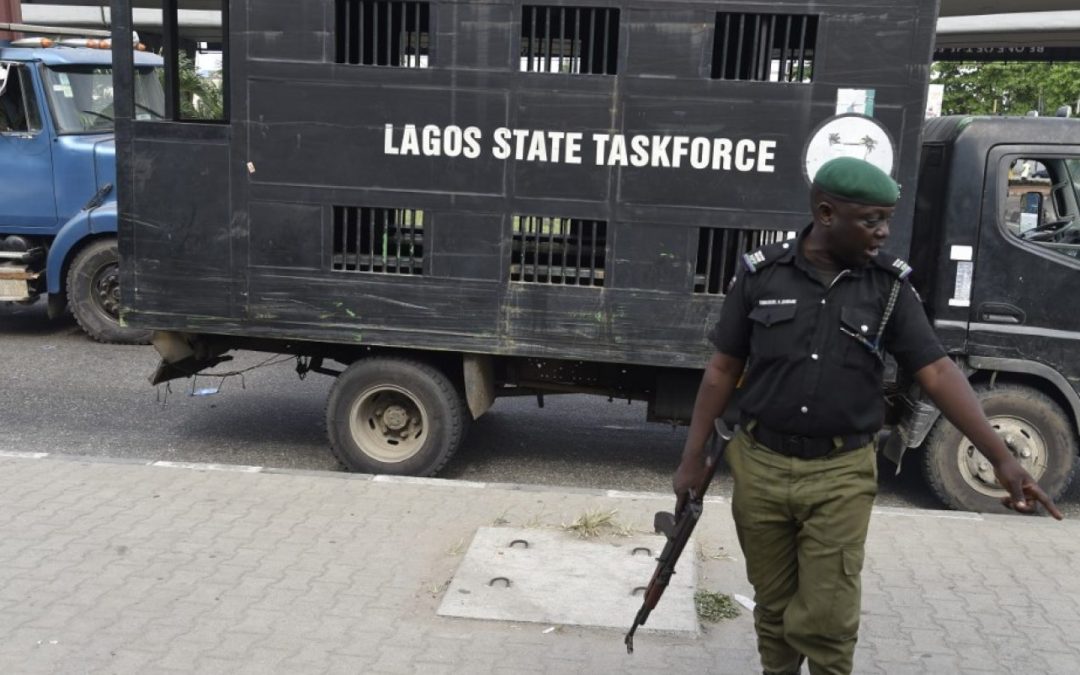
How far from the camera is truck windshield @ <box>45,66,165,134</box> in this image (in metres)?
9.80

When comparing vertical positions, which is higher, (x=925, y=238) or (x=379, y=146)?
(x=379, y=146)

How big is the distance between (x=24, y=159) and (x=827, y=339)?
8810 mm

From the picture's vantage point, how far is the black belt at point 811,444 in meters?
3.22

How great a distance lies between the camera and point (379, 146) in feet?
18.9

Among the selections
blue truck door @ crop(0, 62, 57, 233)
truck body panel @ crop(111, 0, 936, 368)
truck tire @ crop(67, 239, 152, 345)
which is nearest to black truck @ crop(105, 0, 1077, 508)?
truck body panel @ crop(111, 0, 936, 368)

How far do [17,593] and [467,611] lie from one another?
1819 millimetres

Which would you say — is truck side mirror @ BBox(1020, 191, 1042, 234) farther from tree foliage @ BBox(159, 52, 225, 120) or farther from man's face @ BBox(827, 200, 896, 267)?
tree foliage @ BBox(159, 52, 225, 120)

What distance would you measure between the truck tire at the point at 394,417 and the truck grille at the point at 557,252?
84cm

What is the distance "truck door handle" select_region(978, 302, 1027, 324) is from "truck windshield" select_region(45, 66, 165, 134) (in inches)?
279

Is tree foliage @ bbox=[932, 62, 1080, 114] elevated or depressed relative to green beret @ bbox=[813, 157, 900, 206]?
elevated

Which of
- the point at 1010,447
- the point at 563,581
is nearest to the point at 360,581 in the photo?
the point at 563,581

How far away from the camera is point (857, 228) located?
3061mm

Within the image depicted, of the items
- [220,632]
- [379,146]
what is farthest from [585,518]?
[379,146]

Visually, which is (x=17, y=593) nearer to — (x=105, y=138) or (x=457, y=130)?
(x=457, y=130)
